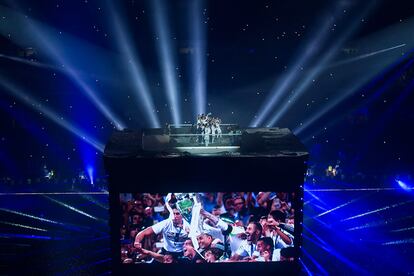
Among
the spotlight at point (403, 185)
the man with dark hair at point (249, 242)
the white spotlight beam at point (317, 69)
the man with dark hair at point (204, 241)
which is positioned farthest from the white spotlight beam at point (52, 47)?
the spotlight at point (403, 185)

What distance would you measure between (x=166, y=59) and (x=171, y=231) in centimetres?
672

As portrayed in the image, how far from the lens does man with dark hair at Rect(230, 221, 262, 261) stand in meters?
9.67

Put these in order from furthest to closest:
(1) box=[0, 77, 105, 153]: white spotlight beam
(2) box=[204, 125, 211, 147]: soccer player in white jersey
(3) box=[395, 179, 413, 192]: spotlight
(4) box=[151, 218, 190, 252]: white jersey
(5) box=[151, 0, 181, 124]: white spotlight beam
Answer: (3) box=[395, 179, 413, 192]: spotlight → (1) box=[0, 77, 105, 153]: white spotlight beam → (5) box=[151, 0, 181, 124]: white spotlight beam → (2) box=[204, 125, 211, 147]: soccer player in white jersey → (4) box=[151, 218, 190, 252]: white jersey

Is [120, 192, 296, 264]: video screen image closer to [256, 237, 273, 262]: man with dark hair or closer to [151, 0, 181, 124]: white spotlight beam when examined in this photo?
[256, 237, 273, 262]: man with dark hair

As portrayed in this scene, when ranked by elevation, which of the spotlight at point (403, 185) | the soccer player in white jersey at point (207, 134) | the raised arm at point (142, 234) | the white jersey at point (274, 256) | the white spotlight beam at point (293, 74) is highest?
the white spotlight beam at point (293, 74)

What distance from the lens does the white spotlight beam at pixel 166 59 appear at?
13359mm

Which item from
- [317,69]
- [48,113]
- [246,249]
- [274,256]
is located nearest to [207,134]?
[246,249]

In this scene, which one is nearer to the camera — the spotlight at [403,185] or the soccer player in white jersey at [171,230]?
the soccer player in white jersey at [171,230]

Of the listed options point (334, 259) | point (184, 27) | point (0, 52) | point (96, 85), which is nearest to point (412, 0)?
point (184, 27)

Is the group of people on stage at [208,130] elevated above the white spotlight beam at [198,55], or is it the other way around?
the white spotlight beam at [198,55]

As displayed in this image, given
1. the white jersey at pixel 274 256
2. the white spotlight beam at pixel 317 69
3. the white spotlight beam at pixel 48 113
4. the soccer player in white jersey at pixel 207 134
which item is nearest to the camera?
the white jersey at pixel 274 256

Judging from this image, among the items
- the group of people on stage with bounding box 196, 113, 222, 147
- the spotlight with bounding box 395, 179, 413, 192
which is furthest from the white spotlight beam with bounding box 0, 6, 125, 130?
the spotlight with bounding box 395, 179, 413, 192

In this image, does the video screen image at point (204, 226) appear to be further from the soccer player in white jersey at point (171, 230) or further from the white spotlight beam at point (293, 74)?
the white spotlight beam at point (293, 74)

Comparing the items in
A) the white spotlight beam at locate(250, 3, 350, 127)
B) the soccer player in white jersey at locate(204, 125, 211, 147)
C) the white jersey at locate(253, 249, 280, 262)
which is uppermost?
the white spotlight beam at locate(250, 3, 350, 127)
